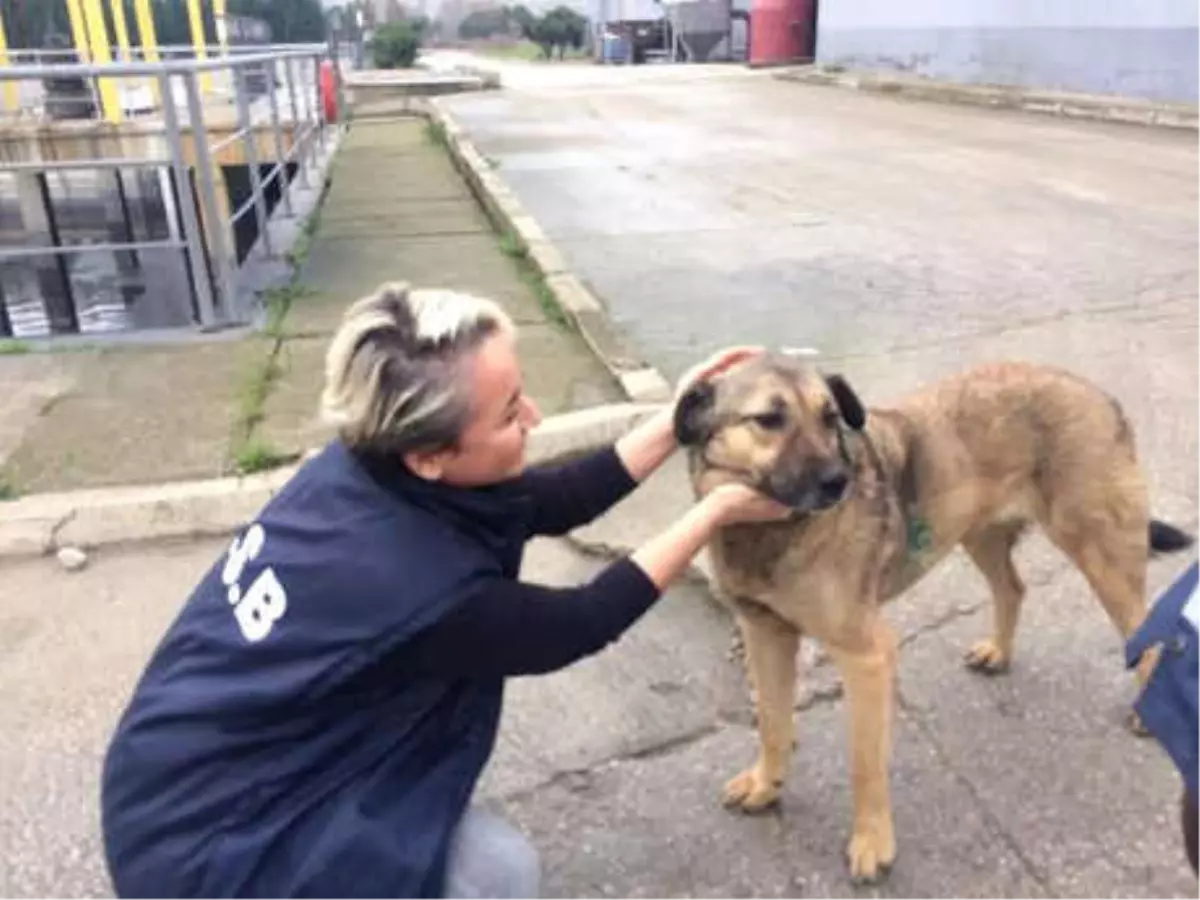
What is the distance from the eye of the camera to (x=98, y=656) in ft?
11.8

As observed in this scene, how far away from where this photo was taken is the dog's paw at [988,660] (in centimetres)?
334

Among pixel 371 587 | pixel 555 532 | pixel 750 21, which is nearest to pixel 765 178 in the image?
pixel 555 532

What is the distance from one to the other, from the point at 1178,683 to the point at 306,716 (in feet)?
4.41

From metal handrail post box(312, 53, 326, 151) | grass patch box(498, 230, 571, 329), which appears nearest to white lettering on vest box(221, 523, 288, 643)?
grass patch box(498, 230, 571, 329)

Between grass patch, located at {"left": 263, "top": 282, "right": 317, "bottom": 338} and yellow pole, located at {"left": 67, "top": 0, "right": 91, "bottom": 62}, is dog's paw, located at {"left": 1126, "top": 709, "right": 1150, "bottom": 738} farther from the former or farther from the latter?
→ yellow pole, located at {"left": 67, "top": 0, "right": 91, "bottom": 62}

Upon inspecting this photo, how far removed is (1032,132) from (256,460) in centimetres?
1454

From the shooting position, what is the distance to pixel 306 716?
75.5 inches

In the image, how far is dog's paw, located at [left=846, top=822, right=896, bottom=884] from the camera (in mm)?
2594

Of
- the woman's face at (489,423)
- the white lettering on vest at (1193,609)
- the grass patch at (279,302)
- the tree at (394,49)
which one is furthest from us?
the tree at (394,49)

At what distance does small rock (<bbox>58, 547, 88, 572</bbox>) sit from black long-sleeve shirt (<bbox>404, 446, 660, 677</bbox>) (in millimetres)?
2685

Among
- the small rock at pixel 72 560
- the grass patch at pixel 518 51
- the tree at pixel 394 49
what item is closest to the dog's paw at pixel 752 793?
the small rock at pixel 72 560

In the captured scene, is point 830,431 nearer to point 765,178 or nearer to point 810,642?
point 810,642

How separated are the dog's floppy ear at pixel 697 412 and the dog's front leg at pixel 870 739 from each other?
573mm

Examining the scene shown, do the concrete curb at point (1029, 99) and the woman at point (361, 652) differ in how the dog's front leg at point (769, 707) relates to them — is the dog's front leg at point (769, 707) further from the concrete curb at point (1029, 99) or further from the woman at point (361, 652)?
the concrete curb at point (1029, 99)
